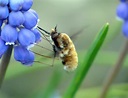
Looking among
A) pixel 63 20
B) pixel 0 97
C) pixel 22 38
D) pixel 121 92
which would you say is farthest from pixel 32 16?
pixel 63 20

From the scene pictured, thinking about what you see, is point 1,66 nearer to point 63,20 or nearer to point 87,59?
point 87,59

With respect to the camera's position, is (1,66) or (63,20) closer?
(1,66)

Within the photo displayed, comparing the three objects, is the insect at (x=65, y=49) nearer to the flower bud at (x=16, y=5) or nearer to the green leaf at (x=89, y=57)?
the green leaf at (x=89, y=57)

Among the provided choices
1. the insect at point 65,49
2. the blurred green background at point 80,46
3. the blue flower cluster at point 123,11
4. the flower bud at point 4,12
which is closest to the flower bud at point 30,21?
the flower bud at point 4,12

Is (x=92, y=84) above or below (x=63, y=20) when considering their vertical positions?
below

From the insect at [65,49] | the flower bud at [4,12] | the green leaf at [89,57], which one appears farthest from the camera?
the insect at [65,49]

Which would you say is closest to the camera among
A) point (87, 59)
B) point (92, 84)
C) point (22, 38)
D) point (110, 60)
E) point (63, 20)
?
point (22, 38)
